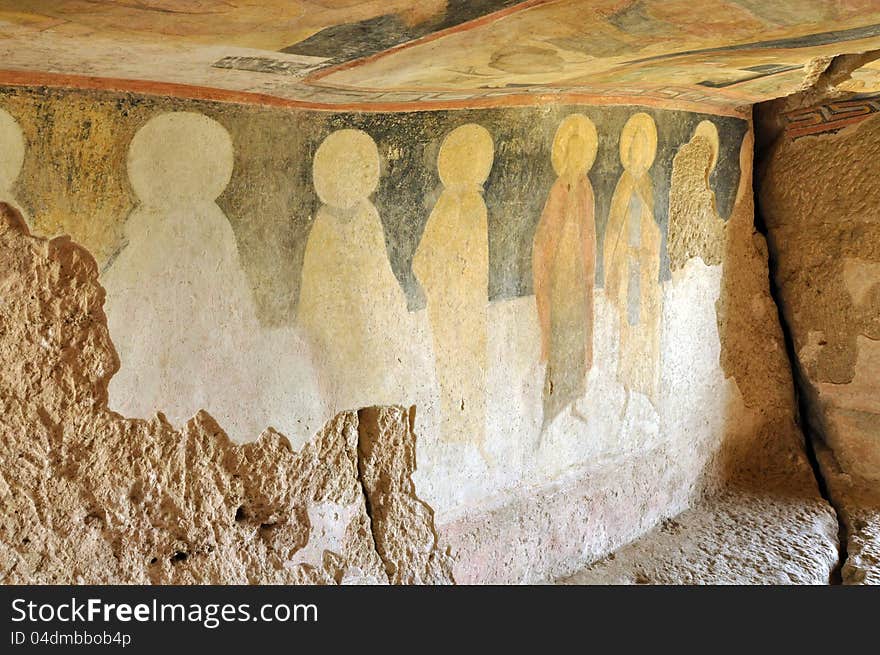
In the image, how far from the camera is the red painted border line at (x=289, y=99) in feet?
7.43

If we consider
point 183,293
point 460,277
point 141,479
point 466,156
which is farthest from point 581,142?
point 141,479

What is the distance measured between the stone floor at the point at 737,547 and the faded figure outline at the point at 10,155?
2758 millimetres

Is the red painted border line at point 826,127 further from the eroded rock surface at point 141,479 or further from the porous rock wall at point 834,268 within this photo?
the eroded rock surface at point 141,479

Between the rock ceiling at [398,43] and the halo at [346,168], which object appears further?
the halo at [346,168]

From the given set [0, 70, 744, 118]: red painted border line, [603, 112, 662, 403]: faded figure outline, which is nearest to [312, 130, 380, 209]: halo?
[0, 70, 744, 118]: red painted border line

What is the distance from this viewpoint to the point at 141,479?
2580 mm

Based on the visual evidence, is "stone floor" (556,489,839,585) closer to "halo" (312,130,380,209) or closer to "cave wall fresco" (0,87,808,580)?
"cave wall fresco" (0,87,808,580)

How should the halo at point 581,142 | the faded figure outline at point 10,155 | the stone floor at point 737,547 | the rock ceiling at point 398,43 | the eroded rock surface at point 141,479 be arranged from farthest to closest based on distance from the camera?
the stone floor at point 737,547 < the halo at point 581,142 < the eroded rock surface at point 141,479 < the faded figure outline at point 10,155 < the rock ceiling at point 398,43

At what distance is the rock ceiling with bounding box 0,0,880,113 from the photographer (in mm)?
1761

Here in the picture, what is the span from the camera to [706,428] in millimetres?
4828

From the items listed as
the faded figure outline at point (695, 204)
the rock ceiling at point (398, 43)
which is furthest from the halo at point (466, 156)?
the faded figure outline at point (695, 204)

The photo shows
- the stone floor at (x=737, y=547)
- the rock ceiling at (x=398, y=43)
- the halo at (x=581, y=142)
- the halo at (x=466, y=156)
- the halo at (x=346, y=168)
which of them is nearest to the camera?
the rock ceiling at (x=398, y=43)

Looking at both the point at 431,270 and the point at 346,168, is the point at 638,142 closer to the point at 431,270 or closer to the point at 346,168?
the point at 431,270

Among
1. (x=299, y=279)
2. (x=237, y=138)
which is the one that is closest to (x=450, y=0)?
(x=237, y=138)
